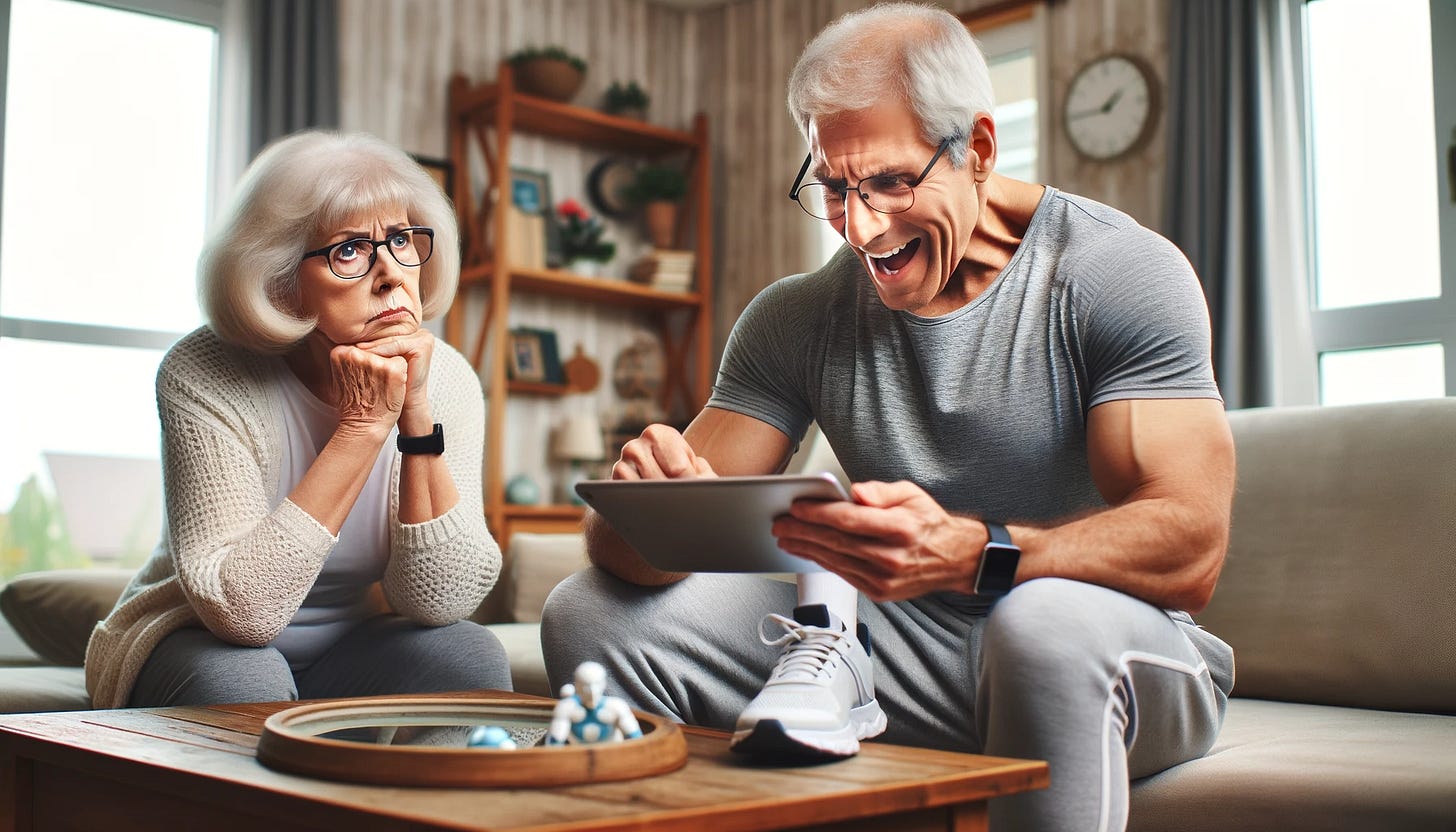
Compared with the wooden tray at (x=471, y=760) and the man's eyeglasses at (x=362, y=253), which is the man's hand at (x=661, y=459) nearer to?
the wooden tray at (x=471, y=760)

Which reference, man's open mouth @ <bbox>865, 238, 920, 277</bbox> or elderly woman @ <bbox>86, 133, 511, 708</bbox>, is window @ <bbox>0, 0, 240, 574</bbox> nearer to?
elderly woman @ <bbox>86, 133, 511, 708</bbox>

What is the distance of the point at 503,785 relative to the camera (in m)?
0.88

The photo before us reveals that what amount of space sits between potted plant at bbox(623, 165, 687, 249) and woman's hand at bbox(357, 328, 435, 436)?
10.5 feet

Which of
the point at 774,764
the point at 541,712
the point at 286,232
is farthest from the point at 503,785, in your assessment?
the point at 286,232

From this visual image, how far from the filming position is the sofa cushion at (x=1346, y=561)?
5.67ft

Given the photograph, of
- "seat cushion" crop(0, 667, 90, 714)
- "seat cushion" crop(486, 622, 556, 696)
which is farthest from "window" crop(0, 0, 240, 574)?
"seat cushion" crop(486, 622, 556, 696)

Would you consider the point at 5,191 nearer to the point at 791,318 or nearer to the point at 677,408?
the point at 677,408

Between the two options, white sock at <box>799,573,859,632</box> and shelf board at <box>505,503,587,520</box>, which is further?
shelf board at <box>505,503,587,520</box>

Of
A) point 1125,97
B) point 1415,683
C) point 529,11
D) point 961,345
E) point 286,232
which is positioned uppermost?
point 529,11

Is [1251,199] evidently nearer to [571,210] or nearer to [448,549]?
[571,210]

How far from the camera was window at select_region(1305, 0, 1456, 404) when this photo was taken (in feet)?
11.4

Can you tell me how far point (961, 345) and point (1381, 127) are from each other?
2.70 m

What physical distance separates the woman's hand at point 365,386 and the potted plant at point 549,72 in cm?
312

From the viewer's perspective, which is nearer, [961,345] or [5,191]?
[961,345]
